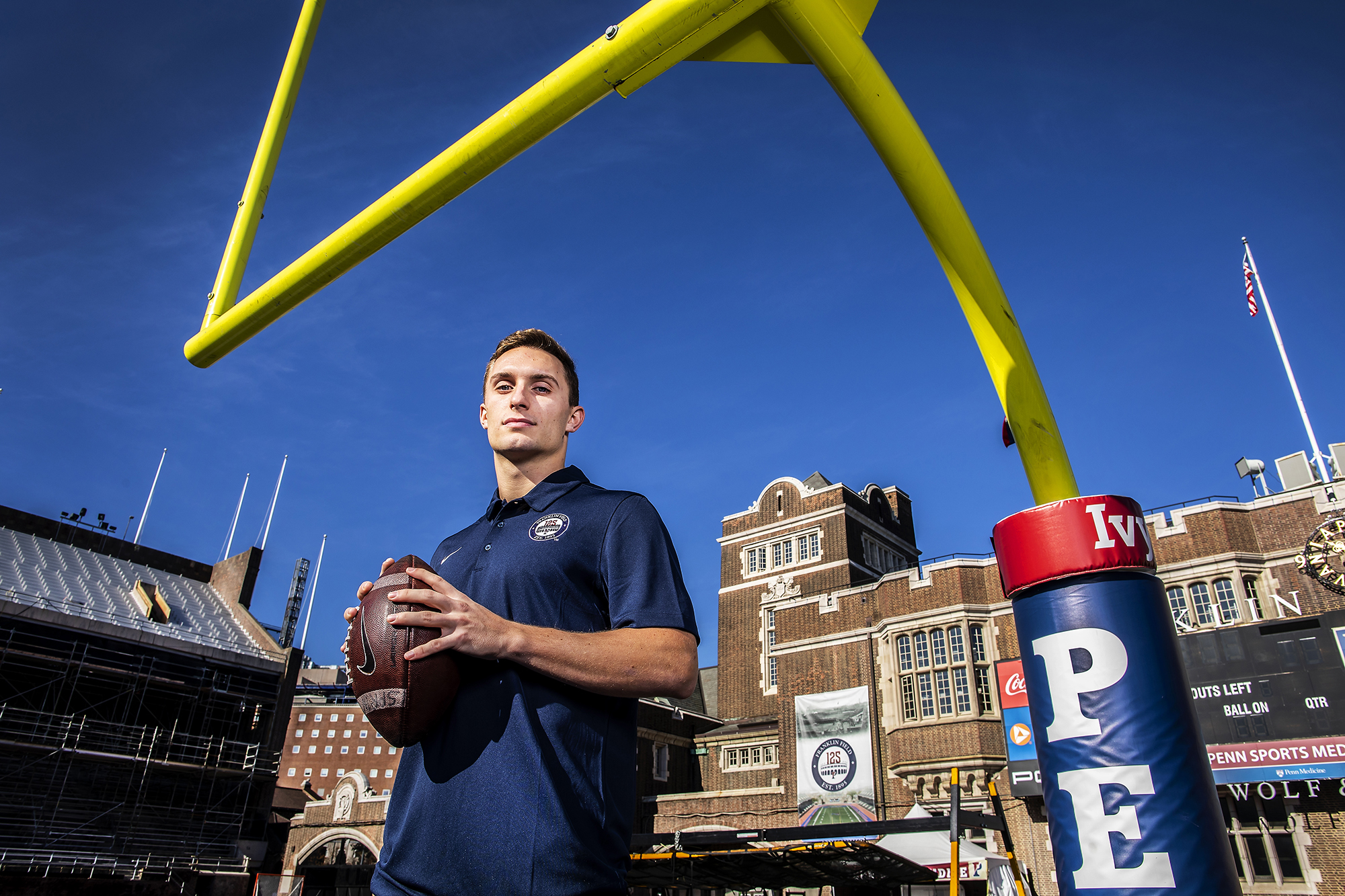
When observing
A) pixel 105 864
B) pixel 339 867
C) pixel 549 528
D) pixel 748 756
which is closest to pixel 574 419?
pixel 549 528

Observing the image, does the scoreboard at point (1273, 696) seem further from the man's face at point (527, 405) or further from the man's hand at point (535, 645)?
A: the man's hand at point (535, 645)

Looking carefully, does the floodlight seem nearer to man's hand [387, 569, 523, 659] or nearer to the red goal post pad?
the red goal post pad

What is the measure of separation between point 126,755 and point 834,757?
81.8 feet

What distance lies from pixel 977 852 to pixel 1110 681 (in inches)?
656

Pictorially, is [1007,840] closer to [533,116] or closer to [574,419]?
[574,419]

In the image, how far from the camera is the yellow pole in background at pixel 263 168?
13.4 feet

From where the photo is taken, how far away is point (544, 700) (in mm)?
1911

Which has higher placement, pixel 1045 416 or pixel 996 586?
pixel 996 586

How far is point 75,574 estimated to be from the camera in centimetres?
3216

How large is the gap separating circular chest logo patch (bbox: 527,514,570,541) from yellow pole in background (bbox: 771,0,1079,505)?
233 cm

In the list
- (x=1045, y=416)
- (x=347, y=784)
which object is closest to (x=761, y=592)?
(x=347, y=784)

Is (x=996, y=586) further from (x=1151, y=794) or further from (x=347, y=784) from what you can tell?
(x=347, y=784)

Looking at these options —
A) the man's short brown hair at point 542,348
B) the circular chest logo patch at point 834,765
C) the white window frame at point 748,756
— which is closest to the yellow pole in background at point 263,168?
the man's short brown hair at point 542,348

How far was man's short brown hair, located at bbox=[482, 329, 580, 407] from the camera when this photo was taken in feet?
8.99
